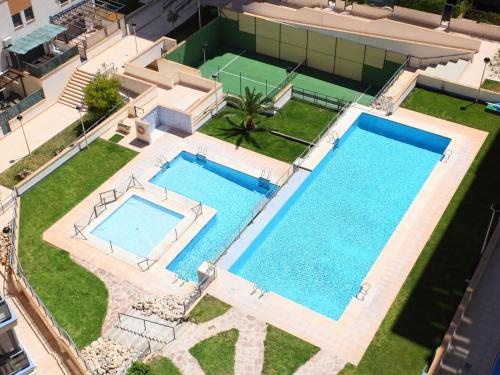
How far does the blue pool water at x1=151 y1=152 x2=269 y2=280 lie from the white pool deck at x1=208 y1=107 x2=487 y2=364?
180 cm

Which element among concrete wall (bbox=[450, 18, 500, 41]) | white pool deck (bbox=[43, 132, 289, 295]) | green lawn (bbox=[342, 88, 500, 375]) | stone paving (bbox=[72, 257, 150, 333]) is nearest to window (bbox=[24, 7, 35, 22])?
white pool deck (bbox=[43, 132, 289, 295])

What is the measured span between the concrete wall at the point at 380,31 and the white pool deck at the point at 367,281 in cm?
1016

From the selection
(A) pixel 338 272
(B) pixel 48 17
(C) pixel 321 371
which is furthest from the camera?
(B) pixel 48 17

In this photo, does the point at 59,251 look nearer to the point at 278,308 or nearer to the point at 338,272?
the point at 278,308

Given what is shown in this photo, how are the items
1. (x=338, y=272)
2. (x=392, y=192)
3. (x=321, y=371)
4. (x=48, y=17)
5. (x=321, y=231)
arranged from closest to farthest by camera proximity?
1. (x=321, y=371)
2. (x=338, y=272)
3. (x=321, y=231)
4. (x=392, y=192)
5. (x=48, y=17)

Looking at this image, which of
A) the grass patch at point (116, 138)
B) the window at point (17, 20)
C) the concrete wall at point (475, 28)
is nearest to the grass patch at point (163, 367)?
the grass patch at point (116, 138)

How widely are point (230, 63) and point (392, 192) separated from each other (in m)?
18.5

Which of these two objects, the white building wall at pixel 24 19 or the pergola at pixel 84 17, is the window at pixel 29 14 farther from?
the pergola at pixel 84 17

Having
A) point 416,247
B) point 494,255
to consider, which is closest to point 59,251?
point 416,247

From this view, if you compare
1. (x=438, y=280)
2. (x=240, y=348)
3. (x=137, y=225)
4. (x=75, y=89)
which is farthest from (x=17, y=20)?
(x=438, y=280)

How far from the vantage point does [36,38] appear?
45.2 meters

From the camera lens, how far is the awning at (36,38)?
145 ft

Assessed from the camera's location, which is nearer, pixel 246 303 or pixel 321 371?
pixel 321 371

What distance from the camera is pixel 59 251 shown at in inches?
1352
